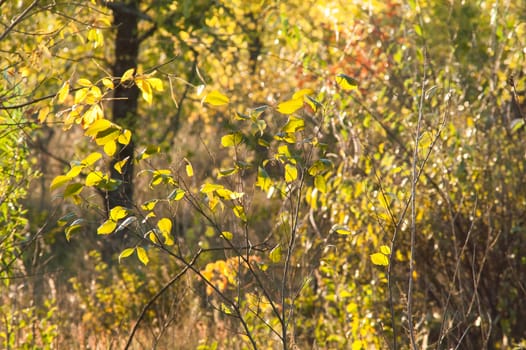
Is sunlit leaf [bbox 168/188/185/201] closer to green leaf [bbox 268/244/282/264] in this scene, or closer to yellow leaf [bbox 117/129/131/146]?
yellow leaf [bbox 117/129/131/146]

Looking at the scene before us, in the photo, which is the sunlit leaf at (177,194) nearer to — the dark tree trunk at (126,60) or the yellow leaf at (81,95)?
the yellow leaf at (81,95)

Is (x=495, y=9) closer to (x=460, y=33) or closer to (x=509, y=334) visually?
(x=460, y=33)

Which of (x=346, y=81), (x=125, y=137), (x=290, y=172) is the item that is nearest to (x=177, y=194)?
A: (x=125, y=137)

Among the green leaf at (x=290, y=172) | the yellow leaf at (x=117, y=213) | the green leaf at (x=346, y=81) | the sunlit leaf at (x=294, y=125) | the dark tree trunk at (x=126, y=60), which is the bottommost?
the yellow leaf at (x=117, y=213)

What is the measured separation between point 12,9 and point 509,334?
442 cm

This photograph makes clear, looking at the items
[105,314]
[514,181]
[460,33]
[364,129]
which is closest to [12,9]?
[105,314]

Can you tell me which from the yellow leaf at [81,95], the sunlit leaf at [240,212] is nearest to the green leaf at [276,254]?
the sunlit leaf at [240,212]

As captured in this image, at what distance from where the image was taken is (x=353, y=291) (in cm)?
520

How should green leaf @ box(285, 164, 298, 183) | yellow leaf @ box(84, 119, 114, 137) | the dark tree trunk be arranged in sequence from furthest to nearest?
the dark tree trunk → green leaf @ box(285, 164, 298, 183) → yellow leaf @ box(84, 119, 114, 137)

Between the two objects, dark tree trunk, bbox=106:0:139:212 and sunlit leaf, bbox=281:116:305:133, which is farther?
dark tree trunk, bbox=106:0:139:212

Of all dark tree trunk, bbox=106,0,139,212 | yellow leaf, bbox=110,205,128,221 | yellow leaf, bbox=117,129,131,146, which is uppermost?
dark tree trunk, bbox=106,0,139,212

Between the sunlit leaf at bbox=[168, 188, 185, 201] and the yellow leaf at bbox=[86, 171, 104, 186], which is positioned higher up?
the yellow leaf at bbox=[86, 171, 104, 186]

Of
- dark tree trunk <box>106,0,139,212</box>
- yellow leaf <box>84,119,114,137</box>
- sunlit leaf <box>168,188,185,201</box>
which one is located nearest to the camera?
yellow leaf <box>84,119,114,137</box>

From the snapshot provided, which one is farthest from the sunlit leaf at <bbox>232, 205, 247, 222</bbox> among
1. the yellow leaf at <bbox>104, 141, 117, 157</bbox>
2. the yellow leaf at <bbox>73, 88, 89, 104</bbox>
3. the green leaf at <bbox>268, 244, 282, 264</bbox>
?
the yellow leaf at <bbox>73, 88, 89, 104</bbox>
